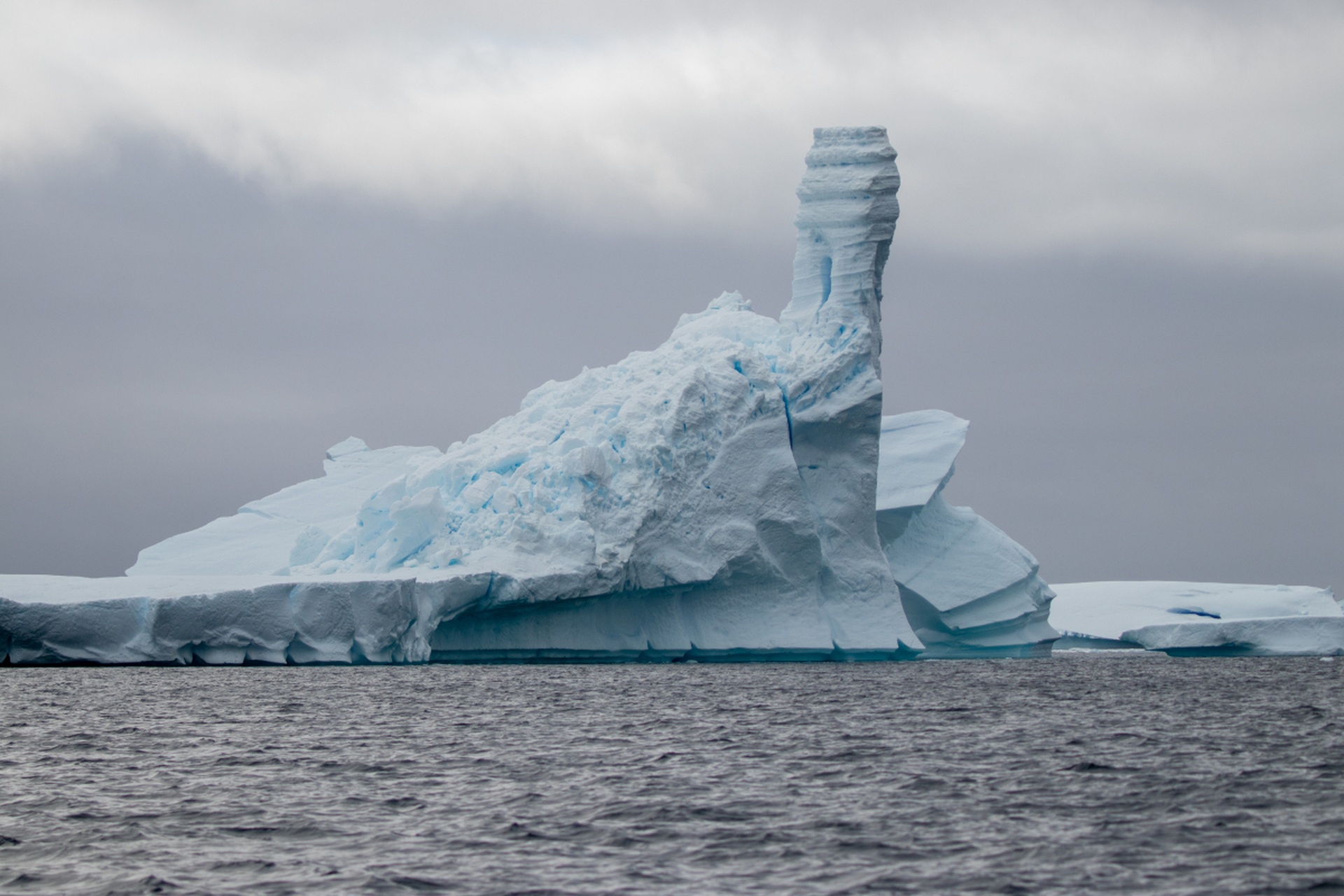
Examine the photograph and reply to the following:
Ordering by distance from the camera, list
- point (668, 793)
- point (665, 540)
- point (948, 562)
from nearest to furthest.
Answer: point (668, 793) < point (665, 540) < point (948, 562)

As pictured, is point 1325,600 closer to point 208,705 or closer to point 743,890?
point 208,705

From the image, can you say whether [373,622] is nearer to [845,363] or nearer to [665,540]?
[665,540]

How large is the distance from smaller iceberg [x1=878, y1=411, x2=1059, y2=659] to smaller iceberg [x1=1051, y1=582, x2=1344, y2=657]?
162 inches

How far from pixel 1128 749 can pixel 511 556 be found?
10.6 m

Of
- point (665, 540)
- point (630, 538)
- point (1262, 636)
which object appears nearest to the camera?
point (630, 538)

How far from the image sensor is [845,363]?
2309 cm

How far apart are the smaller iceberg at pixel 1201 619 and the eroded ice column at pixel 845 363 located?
28.1 feet

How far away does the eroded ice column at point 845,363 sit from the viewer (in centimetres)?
2306

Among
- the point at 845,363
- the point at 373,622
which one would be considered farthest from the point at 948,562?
the point at 373,622

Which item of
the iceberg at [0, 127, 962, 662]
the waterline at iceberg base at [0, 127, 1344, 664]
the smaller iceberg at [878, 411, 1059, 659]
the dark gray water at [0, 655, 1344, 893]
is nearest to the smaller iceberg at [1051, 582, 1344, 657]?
the waterline at iceberg base at [0, 127, 1344, 664]

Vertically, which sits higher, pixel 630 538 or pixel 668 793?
pixel 630 538

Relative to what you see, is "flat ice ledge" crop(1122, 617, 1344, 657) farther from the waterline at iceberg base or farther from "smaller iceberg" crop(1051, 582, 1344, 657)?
the waterline at iceberg base

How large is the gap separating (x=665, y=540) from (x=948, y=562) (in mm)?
6161

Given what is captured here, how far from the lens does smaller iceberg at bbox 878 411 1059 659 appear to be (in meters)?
24.9
